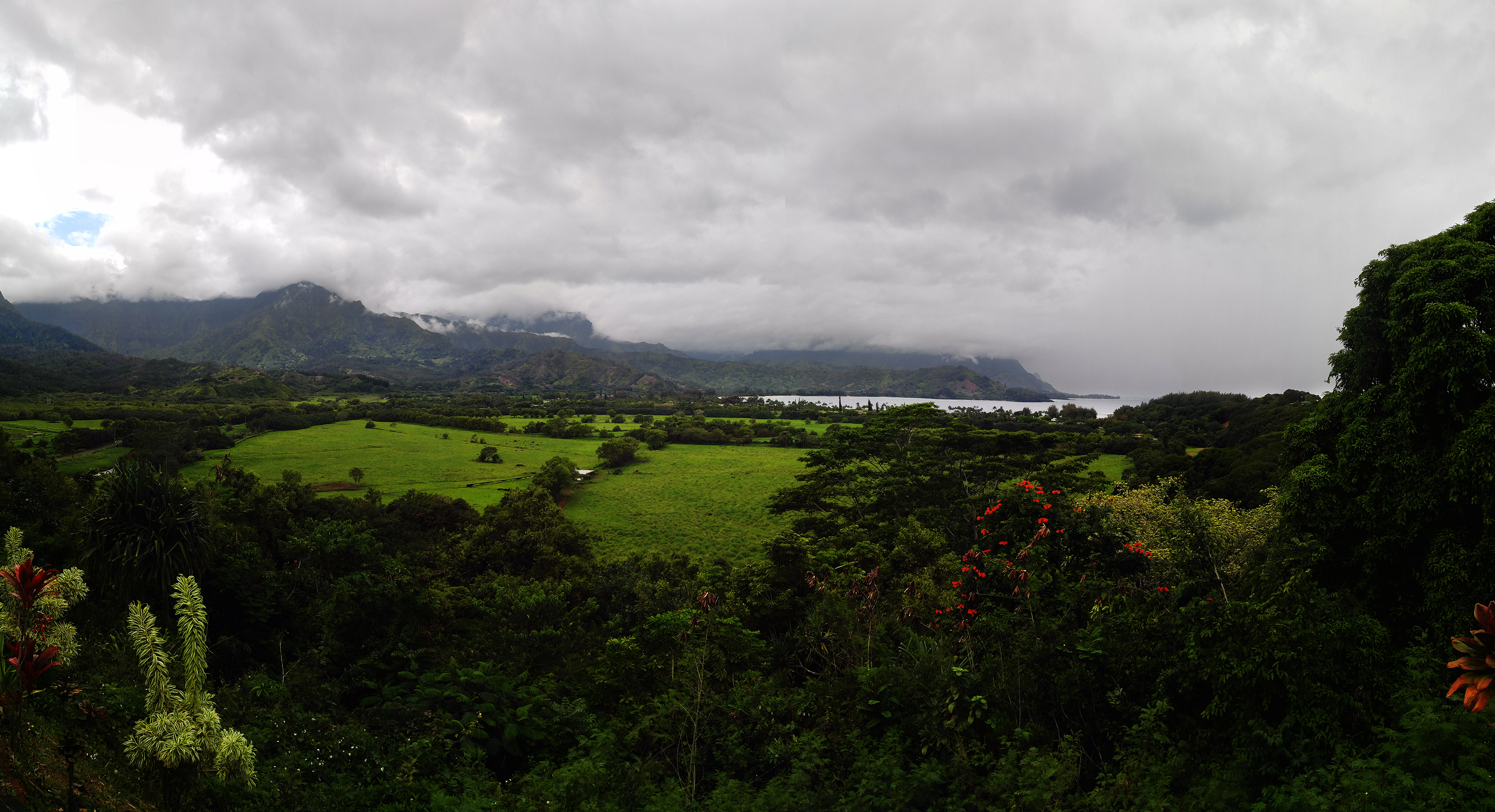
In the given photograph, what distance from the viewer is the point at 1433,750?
197 inches

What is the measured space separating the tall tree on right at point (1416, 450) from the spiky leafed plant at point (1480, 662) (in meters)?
5.00

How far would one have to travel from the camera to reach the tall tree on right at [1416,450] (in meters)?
8.12

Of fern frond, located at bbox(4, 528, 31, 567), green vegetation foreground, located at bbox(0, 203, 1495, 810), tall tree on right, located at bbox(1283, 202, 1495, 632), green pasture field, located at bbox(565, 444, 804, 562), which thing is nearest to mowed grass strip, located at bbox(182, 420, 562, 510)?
green pasture field, located at bbox(565, 444, 804, 562)

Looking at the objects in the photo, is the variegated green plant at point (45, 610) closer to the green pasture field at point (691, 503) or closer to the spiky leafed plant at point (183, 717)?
the spiky leafed plant at point (183, 717)

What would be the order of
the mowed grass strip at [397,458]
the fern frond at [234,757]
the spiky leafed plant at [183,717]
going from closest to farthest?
the spiky leafed plant at [183,717] → the fern frond at [234,757] → the mowed grass strip at [397,458]

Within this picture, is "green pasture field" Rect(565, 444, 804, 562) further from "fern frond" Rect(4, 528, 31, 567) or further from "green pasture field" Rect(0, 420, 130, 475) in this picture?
"fern frond" Rect(4, 528, 31, 567)

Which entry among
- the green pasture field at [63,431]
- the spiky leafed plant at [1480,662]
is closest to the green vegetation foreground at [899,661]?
the spiky leafed plant at [1480,662]

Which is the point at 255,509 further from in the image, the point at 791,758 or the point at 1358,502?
the point at 1358,502

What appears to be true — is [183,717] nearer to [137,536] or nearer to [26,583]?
[26,583]

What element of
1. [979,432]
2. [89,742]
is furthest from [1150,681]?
[979,432]

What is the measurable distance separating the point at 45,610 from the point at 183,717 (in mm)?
2483

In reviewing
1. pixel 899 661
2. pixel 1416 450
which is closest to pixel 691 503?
pixel 899 661

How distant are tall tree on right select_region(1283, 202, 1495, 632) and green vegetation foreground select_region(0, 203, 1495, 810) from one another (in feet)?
0.15

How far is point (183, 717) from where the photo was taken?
4859mm
